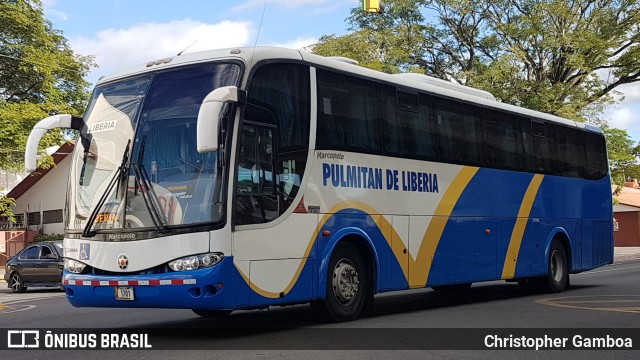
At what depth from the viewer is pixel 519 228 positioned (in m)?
16.0

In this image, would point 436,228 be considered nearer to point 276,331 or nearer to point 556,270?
point 276,331

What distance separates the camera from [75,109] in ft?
126

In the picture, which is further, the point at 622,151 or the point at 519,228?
the point at 622,151

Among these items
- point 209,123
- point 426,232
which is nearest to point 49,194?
point 426,232

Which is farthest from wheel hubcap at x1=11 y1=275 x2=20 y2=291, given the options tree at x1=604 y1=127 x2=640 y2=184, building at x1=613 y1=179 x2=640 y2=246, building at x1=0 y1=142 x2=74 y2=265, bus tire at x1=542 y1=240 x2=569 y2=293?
building at x1=613 y1=179 x2=640 y2=246

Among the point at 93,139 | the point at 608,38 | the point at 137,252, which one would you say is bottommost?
the point at 137,252

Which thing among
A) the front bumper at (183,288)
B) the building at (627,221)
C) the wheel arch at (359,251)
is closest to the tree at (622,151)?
the building at (627,221)

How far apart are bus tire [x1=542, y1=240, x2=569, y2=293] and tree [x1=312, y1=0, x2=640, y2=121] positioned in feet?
63.9

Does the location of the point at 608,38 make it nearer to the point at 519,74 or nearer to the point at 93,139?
the point at 519,74

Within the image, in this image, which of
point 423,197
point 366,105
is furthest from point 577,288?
point 366,105

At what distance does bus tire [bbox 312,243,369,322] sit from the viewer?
1093cm

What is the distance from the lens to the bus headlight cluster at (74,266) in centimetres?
993

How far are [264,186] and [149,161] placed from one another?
56.5 inches

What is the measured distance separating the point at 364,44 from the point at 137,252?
31.3 m
